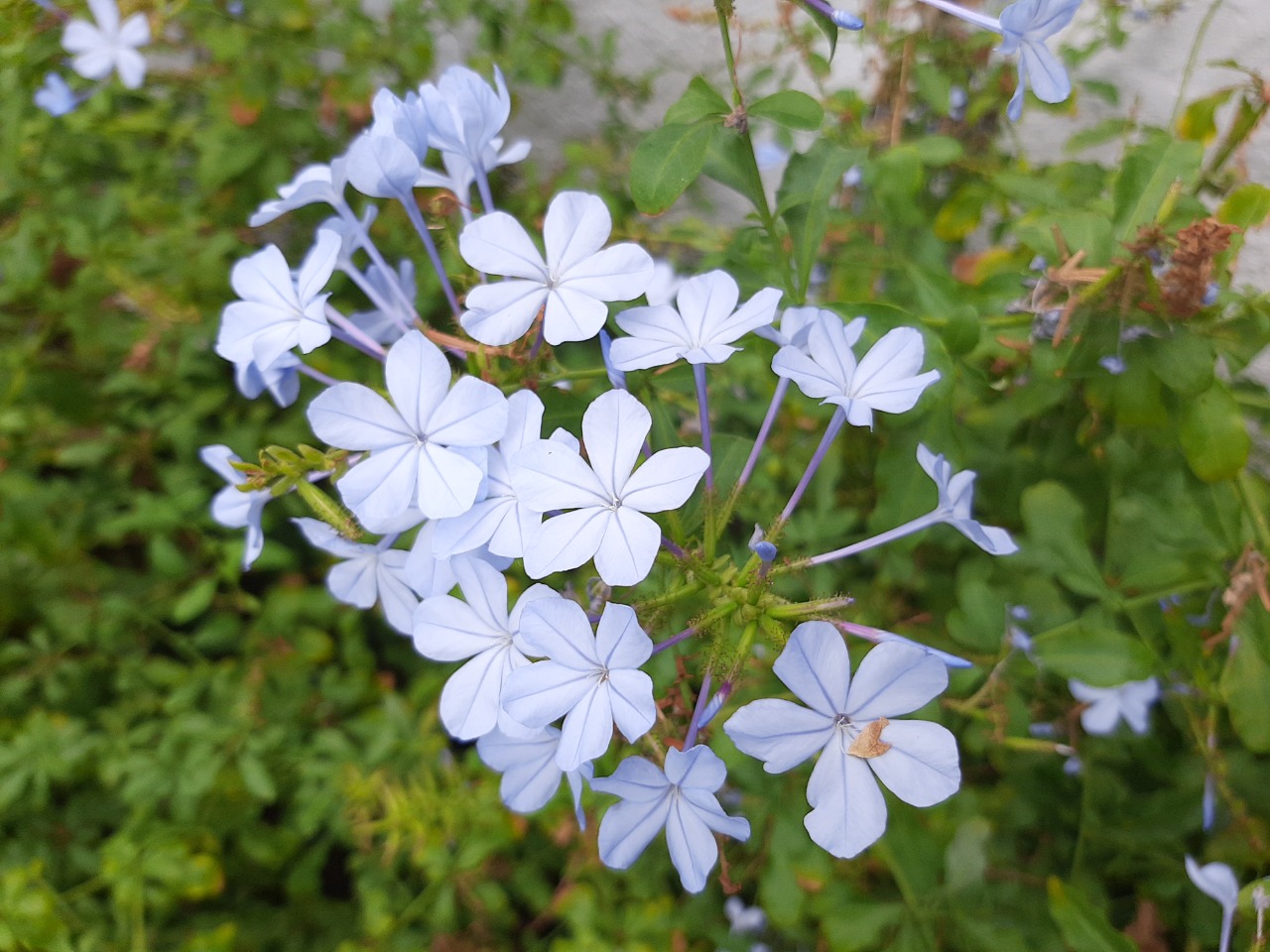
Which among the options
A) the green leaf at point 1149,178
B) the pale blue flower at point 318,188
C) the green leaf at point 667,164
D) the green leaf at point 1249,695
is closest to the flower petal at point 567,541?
the green leaf at point 667,164

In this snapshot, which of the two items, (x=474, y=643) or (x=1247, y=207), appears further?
(x=1247, y=207)

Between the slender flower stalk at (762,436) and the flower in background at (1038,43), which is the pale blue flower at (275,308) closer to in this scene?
the slender flower stalk at (762,436)

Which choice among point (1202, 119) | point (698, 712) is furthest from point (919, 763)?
point (1202, 119)

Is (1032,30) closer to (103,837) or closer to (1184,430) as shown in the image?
(1184,430)

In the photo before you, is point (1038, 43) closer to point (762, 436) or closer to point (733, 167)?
point (733, 167)

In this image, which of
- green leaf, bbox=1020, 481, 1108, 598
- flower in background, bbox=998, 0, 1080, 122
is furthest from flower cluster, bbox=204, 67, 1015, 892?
green leaf, bbox=1020, 481, 1108, 598

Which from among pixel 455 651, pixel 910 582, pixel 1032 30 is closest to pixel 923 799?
pixel 455 651
